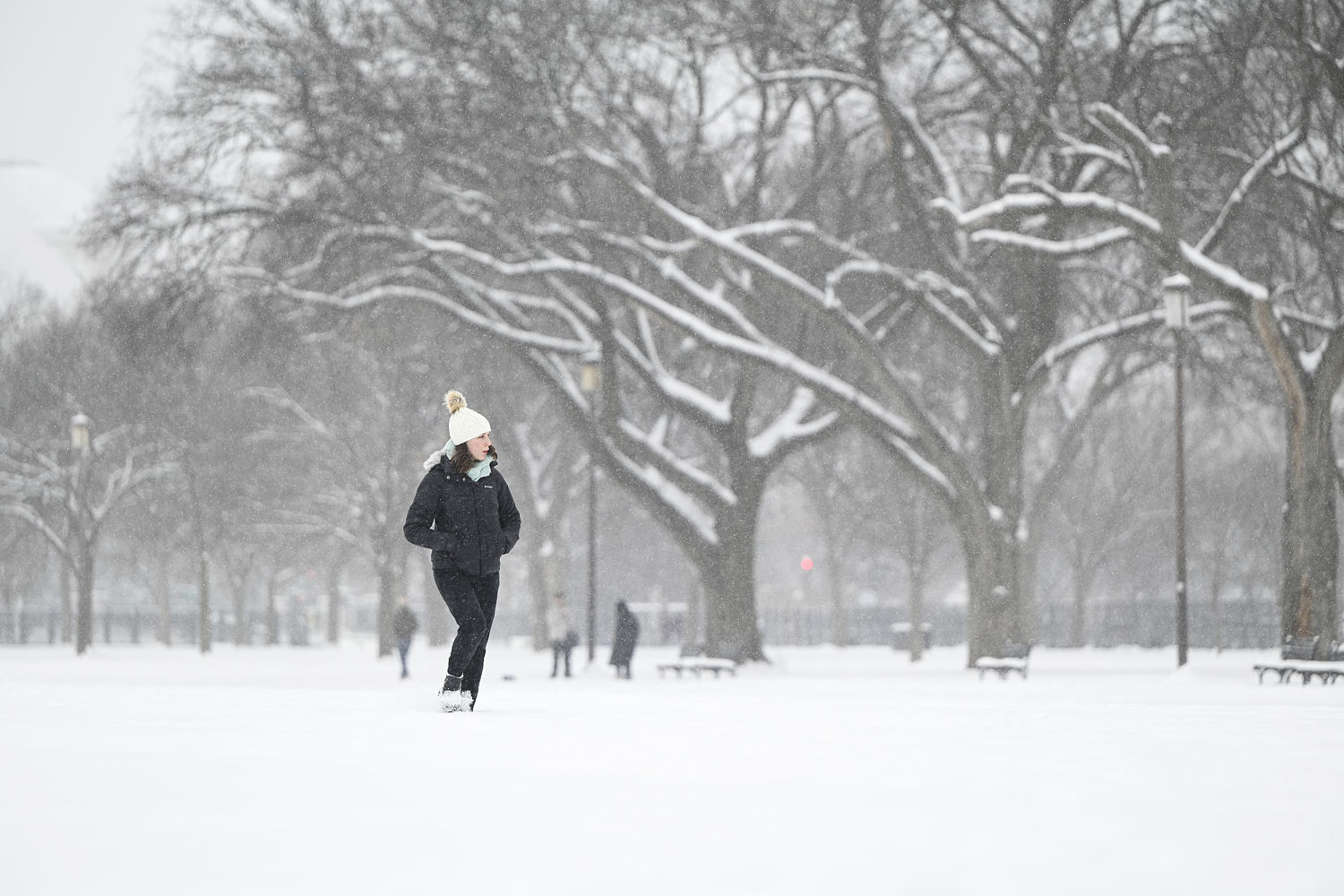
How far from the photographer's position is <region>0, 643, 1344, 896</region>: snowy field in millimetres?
5562

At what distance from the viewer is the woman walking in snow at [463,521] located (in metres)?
10.7

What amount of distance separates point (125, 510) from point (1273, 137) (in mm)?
38660

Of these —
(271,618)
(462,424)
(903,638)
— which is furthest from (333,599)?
(462,424)

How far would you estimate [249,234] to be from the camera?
98.9 feet

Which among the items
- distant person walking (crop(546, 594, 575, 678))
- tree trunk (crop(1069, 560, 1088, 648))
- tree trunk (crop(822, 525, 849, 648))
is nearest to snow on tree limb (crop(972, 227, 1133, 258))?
distant person walking (crop(546, 594, 575, 678))

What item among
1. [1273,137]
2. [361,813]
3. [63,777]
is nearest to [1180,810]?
[361,813]

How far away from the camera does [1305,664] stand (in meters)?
22.1

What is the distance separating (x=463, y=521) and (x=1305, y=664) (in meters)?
14.4

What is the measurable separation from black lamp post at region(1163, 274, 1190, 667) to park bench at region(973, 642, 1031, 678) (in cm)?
219

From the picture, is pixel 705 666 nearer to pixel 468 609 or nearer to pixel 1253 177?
pixel 1253 177

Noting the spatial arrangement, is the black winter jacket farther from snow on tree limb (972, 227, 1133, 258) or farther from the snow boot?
snow on tree limb (972, 227, 1133, 258)

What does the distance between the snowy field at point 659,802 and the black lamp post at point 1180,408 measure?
13322 millimetres

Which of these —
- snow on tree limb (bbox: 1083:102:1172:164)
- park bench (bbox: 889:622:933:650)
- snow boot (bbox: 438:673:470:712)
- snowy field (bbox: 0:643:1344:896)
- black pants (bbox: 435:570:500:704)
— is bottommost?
park bench (bbox: 889:622:933:650)

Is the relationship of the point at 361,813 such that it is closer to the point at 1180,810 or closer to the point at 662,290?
the point at 1180,810
